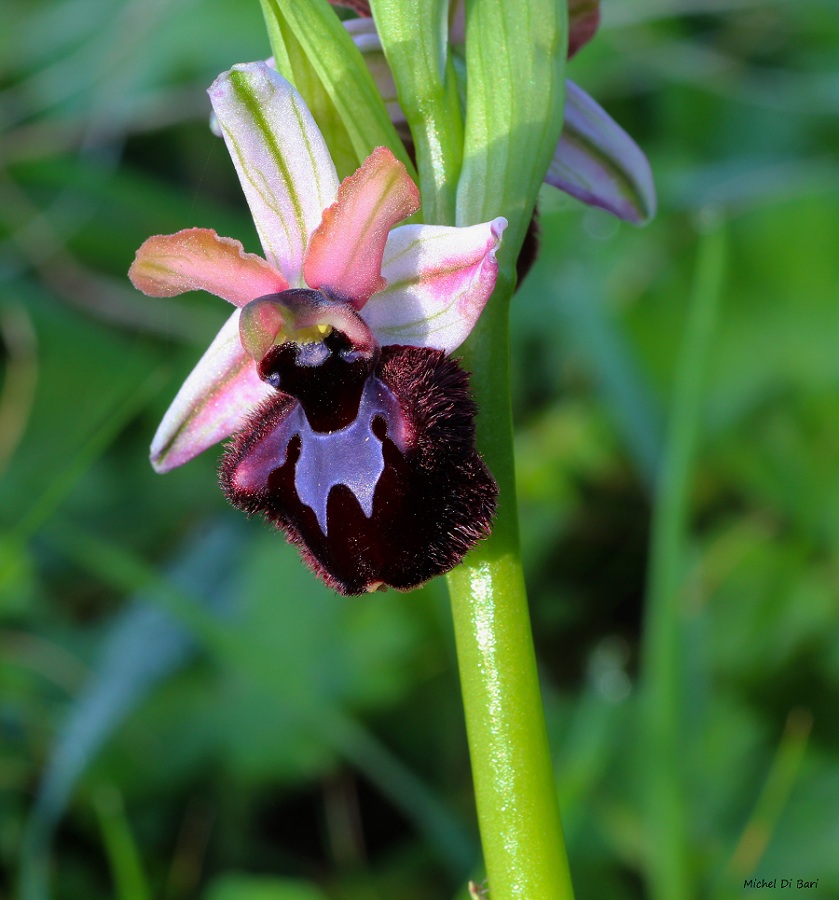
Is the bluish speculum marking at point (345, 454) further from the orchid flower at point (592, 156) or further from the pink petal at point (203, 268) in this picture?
the orchid flower at point (592, 156)

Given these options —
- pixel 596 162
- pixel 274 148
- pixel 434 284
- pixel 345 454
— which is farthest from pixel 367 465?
pixel 596 162

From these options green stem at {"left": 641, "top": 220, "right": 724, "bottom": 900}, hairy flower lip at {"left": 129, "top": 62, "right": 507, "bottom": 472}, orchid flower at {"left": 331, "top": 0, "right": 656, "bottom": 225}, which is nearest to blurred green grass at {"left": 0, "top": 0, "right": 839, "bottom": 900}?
green stem at {"left": 641, "top": 220, "right": 724, "bottom": 900}

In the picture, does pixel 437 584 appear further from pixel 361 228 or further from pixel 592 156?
pixel 361 228

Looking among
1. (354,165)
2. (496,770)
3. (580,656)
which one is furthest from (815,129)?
(496,770)

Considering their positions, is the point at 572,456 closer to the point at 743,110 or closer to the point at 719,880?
the point at 719,880

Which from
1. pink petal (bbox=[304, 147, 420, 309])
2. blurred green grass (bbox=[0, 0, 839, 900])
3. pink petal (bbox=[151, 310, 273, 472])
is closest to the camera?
pink petal (bbox=[304, 147, 420, 309])

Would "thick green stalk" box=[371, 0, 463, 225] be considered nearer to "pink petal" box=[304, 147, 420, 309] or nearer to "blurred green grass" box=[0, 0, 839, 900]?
"pink petal" box=[304, 147, 420, 309]

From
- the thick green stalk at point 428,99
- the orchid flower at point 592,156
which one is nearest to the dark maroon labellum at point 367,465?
the thick green stalk at point 428,99
